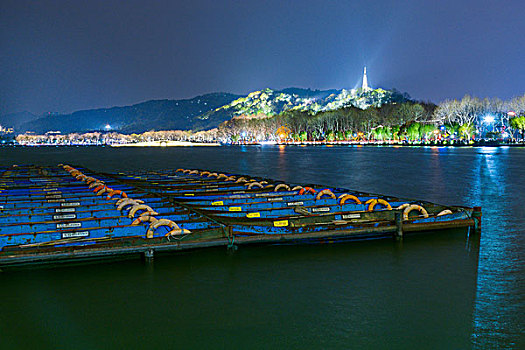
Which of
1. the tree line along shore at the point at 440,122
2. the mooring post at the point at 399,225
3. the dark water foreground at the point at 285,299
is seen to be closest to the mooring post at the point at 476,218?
the dark water foreground at the point at 285,299

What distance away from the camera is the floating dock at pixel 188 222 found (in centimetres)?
1281

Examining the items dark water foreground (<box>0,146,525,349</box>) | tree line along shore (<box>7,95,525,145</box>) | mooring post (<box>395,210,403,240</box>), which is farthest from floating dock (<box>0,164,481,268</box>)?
tree line along shore (<box>7,95,525,145</box>)

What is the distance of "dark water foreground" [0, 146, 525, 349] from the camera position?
869 cm

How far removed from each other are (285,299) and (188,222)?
211 inches

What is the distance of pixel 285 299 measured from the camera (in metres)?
10.6

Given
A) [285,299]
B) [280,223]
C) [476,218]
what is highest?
[280,223]

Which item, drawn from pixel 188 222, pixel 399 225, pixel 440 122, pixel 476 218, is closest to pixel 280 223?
pixel 188 222

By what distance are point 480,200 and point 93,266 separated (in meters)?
23.6

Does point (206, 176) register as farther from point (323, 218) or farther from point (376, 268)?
point (376, 268)

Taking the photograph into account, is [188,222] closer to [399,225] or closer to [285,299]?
[285,299]

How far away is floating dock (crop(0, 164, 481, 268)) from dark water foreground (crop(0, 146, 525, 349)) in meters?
0.57

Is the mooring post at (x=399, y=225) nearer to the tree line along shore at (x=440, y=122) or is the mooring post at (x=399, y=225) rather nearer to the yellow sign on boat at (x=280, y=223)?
the yellow sign on boat at (x=280, y=223)

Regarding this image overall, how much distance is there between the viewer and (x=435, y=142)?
17450 cm

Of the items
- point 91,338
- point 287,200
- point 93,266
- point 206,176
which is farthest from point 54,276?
point 206,176
